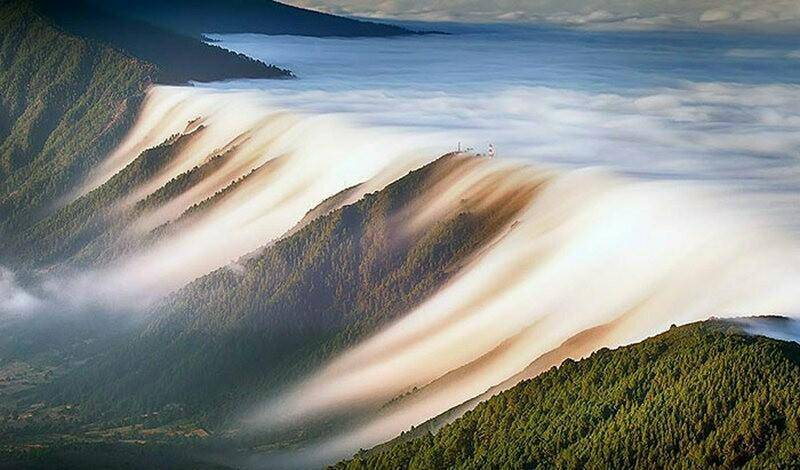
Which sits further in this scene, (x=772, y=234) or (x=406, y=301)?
(x=406, y=301)

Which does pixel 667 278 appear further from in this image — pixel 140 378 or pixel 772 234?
pixel 140 378

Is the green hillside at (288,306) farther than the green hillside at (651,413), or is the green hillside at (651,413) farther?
the green hillside at (288,306)

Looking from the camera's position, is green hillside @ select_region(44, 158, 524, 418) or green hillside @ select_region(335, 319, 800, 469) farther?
green hillside @ select_region(44, 158, 524, 418)

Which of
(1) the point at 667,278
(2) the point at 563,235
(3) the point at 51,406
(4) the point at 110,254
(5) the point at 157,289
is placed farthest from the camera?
(4) the point at 110,254

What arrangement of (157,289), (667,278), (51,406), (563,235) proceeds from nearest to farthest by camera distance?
(667,278) < (563,235) < (51,406) < (157,289)

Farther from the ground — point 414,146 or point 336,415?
point 414,146

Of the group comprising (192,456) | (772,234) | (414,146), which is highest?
(414,146)

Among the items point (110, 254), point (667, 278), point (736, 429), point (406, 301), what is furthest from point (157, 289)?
point (736, 429)

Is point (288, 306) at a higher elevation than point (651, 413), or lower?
lower
